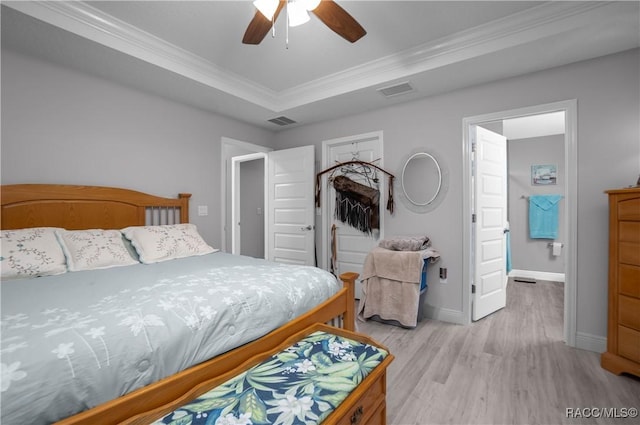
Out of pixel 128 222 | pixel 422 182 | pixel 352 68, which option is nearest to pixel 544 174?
pixel 422 182

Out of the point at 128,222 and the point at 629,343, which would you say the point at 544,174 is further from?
the point at 128,222

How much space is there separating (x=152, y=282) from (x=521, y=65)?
325 centimetres

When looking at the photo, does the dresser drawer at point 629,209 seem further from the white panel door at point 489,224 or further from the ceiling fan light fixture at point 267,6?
the ceiling fan light fixture at point 267,6

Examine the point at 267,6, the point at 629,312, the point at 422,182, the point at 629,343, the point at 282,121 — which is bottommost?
the point at 629,343

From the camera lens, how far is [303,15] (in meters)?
1.72

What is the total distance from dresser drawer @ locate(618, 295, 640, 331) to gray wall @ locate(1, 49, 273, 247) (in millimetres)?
3789

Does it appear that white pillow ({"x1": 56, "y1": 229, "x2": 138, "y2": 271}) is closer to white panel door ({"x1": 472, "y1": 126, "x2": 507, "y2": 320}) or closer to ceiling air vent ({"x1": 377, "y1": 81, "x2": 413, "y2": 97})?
ceiling air vent ({"x1": 377, "y1": 81, "x2": 413, "y2": 97})

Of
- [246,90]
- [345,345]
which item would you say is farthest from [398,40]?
[345,345]

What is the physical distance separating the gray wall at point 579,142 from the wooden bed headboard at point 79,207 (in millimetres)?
2655

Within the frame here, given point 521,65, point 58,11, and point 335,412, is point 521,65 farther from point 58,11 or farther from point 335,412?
point 58,11

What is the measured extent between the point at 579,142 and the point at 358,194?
6.91 ft

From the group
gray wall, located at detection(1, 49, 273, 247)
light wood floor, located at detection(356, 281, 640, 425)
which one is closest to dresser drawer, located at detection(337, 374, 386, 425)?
light wood floor, located at detection(356, 281, 640, 425)

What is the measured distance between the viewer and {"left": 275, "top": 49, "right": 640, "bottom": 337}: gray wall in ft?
7.43

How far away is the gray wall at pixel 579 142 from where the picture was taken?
7.43 ft
